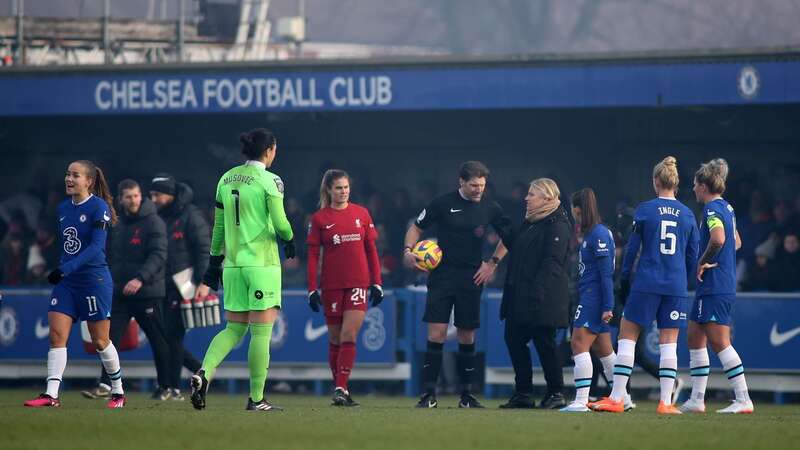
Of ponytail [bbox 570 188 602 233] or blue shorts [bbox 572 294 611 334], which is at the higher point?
ponytail [bbox 570 188 602 233]

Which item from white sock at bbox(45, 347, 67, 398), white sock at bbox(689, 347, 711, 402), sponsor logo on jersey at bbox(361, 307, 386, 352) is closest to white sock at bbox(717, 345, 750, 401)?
white sock at bbox(689, 347, 711, 402)

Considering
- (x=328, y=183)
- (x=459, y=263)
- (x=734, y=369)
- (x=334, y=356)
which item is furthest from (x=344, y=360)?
(x=734, y=369)

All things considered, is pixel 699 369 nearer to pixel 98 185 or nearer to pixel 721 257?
pixel 721 257

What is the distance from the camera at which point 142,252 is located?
14734 millimetres

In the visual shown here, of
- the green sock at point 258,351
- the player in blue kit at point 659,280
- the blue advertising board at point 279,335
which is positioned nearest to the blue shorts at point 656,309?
the player in blue kit at point 659,280

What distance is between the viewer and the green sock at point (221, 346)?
38.5 feet

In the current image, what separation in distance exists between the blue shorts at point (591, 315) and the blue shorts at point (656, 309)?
300 millimetres

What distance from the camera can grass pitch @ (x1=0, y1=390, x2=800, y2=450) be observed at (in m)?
9.49

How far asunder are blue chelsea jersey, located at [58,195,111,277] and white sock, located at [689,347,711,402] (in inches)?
Answer: 186

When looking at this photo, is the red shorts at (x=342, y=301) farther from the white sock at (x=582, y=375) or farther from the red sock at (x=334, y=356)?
the white sock at (x=582, y=375)

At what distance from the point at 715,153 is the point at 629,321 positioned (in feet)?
27.8

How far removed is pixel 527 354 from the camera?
13.6m

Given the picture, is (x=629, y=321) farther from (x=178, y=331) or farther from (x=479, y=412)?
(x=178, y=331)

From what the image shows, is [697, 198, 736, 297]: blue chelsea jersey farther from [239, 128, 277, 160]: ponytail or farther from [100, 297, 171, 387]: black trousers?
[100, 297, 171, 387]: black trousers
